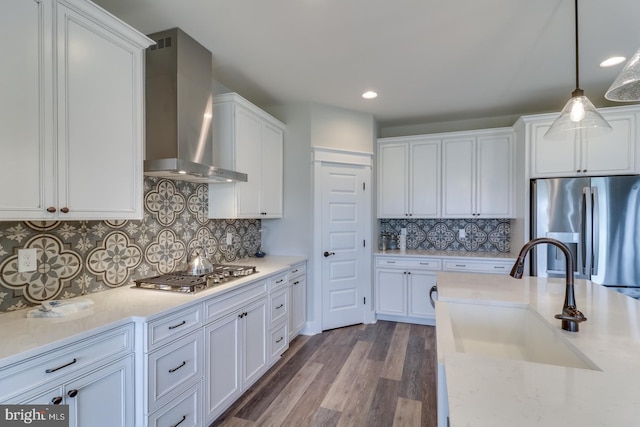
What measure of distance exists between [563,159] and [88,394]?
4.31m

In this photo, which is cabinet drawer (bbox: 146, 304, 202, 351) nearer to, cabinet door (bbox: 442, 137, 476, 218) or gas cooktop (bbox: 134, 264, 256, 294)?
gas cooktop (bbox: 134, 264, 256, 294)

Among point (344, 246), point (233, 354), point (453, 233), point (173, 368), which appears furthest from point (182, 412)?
point (453, 233)

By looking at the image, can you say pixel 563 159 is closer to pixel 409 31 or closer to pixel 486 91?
pixel 486 91

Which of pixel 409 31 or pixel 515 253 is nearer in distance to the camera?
pixel 409 31

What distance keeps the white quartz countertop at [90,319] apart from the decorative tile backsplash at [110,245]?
11cm

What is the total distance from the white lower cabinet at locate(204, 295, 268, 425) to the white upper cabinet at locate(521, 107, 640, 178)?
3.26 metres

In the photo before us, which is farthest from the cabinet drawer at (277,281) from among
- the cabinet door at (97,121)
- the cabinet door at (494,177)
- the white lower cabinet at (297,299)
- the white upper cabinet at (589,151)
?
the white upper cabinet at (589,151)

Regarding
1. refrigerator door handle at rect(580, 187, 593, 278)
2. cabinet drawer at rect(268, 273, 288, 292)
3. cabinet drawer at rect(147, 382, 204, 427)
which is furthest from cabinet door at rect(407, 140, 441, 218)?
cabinet drawer at rect(147, 382, 204, 427)

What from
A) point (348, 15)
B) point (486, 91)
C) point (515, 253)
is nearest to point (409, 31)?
point (348, 15)

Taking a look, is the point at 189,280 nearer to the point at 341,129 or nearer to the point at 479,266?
the point at 341,129

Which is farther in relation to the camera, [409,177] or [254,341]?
[409,177]

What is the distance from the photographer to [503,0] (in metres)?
1.84

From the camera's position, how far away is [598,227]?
299cm

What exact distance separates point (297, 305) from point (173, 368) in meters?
1.73
